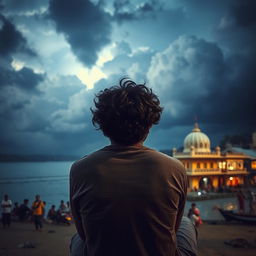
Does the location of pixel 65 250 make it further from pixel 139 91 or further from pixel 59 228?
pixel 139 91

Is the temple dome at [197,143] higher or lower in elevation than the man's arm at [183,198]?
higher

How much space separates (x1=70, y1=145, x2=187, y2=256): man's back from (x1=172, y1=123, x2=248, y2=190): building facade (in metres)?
41.0

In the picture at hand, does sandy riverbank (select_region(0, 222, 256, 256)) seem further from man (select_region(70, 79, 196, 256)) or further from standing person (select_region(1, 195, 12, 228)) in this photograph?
man (select_region(70, 79, 196, 256))

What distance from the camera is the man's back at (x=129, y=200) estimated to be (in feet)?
4.56

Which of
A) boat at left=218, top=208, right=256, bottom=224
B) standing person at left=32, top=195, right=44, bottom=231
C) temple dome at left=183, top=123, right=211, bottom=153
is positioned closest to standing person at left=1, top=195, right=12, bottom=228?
standing person at left=32, top=195, right=44, bottom=231

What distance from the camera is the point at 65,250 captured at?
861 cm

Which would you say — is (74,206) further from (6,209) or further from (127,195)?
(6,209)

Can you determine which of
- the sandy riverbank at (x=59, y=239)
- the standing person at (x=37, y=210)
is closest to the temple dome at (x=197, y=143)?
the sandy riverbank at (x=59, y=239)

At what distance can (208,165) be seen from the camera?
146ft

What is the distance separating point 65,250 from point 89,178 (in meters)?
8.12

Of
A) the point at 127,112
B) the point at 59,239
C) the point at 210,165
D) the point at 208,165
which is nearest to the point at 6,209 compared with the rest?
the point at 59,239

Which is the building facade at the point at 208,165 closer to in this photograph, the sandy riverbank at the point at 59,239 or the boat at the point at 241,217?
the boat at the point at 241,217

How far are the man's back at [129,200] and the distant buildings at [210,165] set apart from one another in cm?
4096

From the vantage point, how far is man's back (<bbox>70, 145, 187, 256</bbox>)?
1390mm
